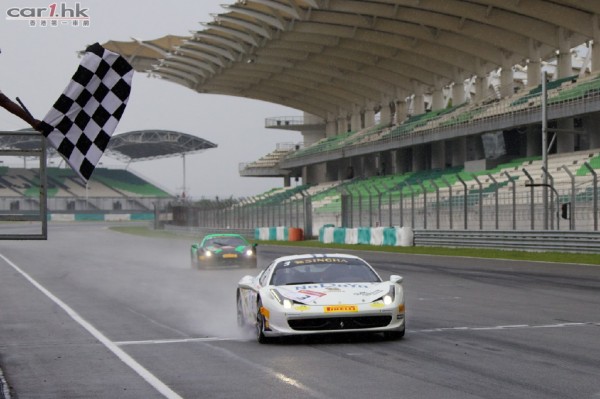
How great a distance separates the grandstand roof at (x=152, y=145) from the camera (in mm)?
129000

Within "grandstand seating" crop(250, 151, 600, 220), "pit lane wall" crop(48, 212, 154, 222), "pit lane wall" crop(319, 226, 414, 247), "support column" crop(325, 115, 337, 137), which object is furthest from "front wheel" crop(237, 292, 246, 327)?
"pit lane wall" crop(48, 212, 154, 222)

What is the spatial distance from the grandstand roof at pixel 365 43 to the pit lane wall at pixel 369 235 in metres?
10.8

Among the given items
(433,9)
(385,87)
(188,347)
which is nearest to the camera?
(188,347)

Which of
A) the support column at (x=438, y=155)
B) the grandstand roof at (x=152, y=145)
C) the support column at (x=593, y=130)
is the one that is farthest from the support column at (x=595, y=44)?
the grandstand roof at (x=152, y=145)

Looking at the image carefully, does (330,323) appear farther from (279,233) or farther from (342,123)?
(342,123)

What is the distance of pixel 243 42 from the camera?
64500mm

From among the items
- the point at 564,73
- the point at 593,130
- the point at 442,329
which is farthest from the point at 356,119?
the point at 442,329

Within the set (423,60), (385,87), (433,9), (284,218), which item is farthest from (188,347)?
(385,87)

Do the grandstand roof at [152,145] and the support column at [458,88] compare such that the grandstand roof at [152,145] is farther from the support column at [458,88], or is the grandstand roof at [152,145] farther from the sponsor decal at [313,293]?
the sponsor decal at [313,293]

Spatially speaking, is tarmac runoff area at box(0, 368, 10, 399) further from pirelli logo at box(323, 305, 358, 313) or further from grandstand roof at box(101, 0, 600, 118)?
grandstand roof at box(101, 0, 600, 118)

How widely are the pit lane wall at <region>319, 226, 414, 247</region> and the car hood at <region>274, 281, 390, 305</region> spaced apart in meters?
31.2

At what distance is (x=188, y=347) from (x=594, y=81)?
37.7 metres

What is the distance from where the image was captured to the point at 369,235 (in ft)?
154

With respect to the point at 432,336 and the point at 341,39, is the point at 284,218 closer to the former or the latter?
the point at 341,39
